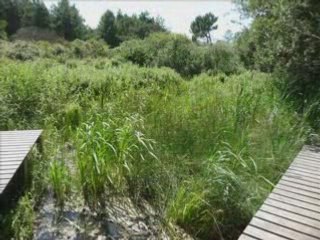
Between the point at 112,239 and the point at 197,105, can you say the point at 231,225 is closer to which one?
the point at 112,239

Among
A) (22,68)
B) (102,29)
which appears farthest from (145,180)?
(102,29)

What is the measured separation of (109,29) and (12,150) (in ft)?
110

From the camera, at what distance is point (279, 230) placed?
72.5 inches

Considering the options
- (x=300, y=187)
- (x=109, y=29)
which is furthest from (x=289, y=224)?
(x=109, y=29)

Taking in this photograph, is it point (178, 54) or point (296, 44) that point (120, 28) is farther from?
point (296, 44)

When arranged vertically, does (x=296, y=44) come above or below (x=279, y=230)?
above

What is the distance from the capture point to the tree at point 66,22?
35469mm

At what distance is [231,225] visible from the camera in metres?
2.63

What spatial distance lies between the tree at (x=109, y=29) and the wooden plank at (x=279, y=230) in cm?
3436

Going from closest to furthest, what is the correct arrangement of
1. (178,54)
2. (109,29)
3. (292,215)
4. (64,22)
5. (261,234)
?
(261,234), (292,215), (178,54), (109,29), (64,22)

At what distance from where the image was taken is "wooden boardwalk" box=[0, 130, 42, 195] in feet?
7.76

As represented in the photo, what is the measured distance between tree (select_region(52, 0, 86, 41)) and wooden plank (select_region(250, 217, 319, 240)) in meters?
36.2

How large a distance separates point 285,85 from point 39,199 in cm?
347

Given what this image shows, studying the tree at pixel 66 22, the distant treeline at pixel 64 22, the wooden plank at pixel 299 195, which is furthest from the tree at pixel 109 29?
the wooden plank at pixel 299 195
